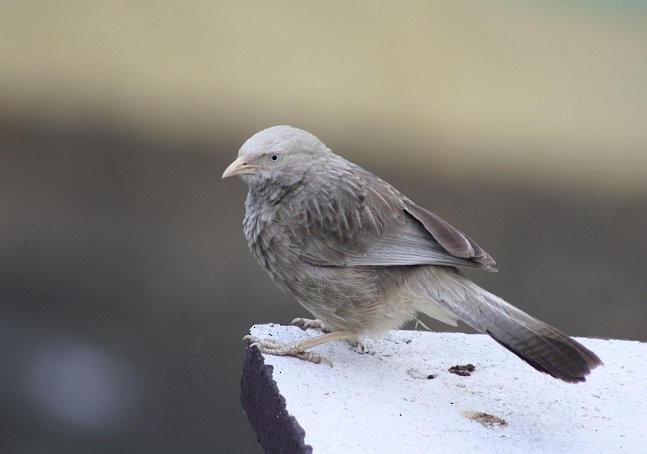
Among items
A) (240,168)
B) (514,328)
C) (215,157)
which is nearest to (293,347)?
(240,168)

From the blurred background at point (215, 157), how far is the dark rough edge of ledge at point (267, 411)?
10.4 ft

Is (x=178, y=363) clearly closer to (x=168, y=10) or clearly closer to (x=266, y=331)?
(x=168, y=10)

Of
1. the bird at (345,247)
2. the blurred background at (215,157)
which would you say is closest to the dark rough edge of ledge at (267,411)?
the bird at (345,247)

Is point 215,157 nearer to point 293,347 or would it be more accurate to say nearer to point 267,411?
point 293,347

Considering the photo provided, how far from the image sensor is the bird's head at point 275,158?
459cm

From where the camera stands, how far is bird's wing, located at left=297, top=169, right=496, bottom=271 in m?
4.41

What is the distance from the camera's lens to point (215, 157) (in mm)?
8711

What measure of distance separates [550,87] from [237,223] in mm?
2830

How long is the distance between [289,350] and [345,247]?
1.64 ft

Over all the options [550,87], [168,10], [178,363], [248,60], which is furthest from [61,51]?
[550,87]

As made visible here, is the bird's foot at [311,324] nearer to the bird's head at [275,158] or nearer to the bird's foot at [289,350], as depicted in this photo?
the bird's foot at [289,350]

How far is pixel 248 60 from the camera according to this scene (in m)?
8.26

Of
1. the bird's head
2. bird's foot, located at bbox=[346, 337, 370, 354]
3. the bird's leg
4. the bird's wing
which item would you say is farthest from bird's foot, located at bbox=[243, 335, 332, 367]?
the bird's head

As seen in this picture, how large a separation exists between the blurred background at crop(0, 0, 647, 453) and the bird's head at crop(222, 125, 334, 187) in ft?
10.6
